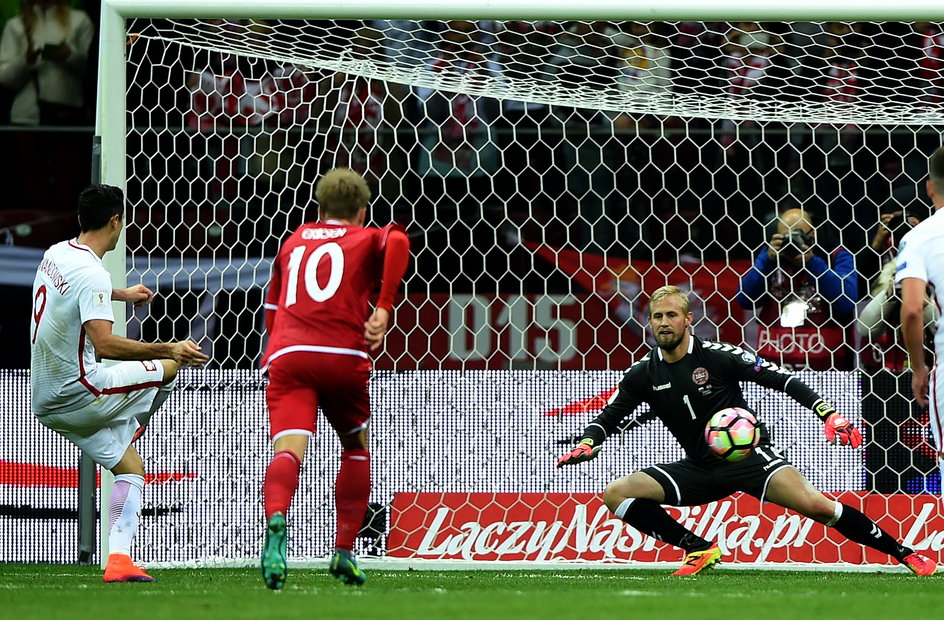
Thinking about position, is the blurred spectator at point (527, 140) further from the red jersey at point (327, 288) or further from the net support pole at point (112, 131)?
the red jersey at point (327, 288)

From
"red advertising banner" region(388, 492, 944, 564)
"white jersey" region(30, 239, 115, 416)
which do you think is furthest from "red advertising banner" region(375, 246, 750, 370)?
"white jersey" region(30, 239, 115, 416)

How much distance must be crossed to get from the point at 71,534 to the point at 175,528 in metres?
0.59

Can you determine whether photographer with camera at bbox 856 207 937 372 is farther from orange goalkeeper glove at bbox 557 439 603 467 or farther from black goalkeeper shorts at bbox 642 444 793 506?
orange goalkeeper glove at bbox 557 439 603 467

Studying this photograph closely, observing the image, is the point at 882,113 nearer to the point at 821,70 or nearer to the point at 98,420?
the point at 821,70

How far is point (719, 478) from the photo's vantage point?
6.57 metres

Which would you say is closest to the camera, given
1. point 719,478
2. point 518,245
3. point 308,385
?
point 308,385

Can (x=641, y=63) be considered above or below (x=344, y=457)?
above

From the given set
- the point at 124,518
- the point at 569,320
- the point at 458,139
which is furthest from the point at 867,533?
the point at 458,139

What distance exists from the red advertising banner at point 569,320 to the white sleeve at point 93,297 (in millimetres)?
3505

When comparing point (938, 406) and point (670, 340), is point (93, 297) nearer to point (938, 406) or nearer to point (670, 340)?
point (670, 340)

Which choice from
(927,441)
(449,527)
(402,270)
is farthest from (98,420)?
(927,441)

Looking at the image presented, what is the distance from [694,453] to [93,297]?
3.04 metres

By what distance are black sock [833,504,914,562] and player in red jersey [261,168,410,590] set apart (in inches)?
101

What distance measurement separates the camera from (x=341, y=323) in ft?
16.0
